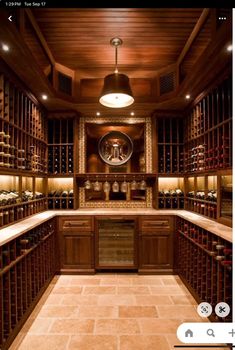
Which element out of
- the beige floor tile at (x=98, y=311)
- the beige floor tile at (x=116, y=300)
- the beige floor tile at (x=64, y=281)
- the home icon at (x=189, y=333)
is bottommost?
the beige floor tile at (x=64, y=281)

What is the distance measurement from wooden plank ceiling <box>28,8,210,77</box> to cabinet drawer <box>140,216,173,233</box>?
6.66 feet

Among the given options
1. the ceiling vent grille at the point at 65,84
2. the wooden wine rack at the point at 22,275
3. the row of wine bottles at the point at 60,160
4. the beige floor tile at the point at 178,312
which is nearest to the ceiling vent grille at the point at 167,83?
the ceiling vent grille at the point at 65,84

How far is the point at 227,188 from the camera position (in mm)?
2307

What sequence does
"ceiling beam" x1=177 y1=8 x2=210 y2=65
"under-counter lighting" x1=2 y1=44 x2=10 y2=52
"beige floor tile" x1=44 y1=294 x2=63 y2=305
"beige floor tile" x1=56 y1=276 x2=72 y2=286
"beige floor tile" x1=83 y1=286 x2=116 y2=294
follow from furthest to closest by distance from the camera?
"beige floor tile" x1=56 y1=276 x2=72 y2=286 → "beige floor tile" x1=83 y1=286 x2=116 y2=294 → "beige floor tile" x1=44 y1=294 x2=63 y2=305 → "ceiling beam" x1=177 y1=8 x2=210 y2=65 → "under-counter lighting" x1=2 y1=44 x2=10 y2=52

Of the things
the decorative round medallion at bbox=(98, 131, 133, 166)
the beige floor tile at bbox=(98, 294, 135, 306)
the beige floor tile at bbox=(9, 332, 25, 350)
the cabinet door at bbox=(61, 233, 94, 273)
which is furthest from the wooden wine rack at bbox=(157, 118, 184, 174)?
Result: the beige floor tile at bbox=(9, 332, 25, 350)

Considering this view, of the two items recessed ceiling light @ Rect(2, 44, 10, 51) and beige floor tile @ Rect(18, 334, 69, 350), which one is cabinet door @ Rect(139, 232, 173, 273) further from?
recessed ceiling light @ Rect(2, 44, 10, 51)

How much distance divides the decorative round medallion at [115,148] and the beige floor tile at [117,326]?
2331mm

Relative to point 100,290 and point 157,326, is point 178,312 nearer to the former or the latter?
point 157,326

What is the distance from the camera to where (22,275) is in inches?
85.0

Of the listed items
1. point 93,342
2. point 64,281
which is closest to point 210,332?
point 93,342

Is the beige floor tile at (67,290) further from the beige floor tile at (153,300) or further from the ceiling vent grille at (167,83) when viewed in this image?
the ceiling vent grille at (167,83)

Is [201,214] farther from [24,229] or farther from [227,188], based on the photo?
[24,229]

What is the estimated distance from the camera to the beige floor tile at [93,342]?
6.09ft

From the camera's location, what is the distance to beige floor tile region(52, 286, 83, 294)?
281cm
